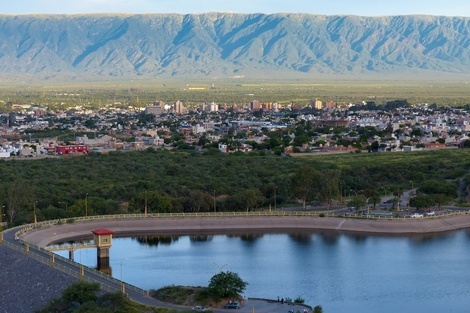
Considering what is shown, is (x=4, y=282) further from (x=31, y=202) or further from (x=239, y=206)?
(x=239, y=206)

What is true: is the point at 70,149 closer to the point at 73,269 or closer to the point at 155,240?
the point at 155,240

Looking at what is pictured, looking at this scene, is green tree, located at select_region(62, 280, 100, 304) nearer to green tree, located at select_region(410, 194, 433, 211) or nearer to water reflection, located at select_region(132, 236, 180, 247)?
water reflection, located at select_region(132, 236, 180, 247)

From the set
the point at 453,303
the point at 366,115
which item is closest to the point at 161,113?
the point at 366,115

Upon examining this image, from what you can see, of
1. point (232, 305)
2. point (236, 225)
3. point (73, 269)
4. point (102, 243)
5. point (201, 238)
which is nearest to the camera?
point (232, 305)

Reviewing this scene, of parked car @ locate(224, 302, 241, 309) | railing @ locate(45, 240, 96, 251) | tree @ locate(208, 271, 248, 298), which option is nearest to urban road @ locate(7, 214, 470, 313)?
railing @ locate(45, 240, 96, 251)

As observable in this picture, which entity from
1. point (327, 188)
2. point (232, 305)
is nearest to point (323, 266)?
point (232, 305)

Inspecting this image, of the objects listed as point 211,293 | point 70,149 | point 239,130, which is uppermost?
point 239,130
